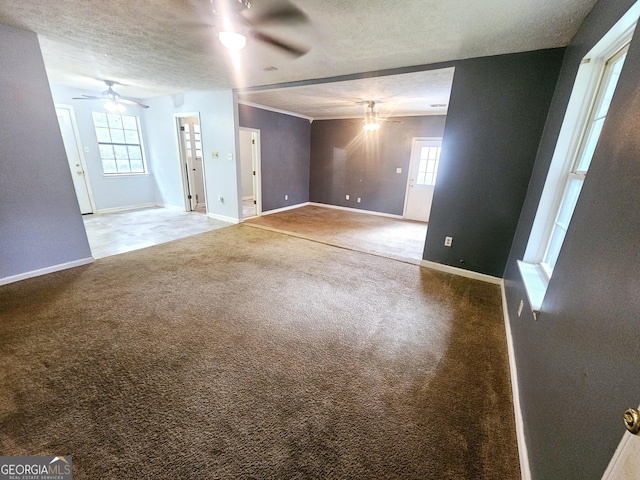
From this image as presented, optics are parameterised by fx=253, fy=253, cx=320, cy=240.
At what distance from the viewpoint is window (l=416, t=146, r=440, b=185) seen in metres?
5.72

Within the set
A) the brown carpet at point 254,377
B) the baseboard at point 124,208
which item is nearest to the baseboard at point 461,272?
the brown carpet at point 254,377

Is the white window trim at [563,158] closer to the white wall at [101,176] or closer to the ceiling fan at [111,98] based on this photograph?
the ceiling fan at [111,98]

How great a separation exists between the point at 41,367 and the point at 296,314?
1743 millimetres

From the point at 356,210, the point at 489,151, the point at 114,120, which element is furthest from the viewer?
the point at 356,210

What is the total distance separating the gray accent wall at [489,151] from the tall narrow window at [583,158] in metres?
0.76

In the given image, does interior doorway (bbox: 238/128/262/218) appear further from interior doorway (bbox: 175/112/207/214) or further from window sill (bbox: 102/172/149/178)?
window sill (bbox: 102/172/149/178)

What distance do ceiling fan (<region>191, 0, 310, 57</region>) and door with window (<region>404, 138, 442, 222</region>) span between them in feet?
13.9

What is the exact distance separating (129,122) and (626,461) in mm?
7893

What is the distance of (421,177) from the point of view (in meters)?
5.97

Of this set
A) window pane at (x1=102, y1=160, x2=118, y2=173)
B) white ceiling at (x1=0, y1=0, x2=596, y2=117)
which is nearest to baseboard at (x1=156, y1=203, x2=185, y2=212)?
window pane at (x1=102, y1=160, x2=118, y2=173)

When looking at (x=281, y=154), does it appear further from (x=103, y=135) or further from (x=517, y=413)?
(x=517, y=413)

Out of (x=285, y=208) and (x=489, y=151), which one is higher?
(x=489, y=151)

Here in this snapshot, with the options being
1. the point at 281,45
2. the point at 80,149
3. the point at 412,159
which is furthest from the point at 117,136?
the point at 412,159

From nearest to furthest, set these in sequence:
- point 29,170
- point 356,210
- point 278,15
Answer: point 278,15 < point 29,170 < point 356,210
